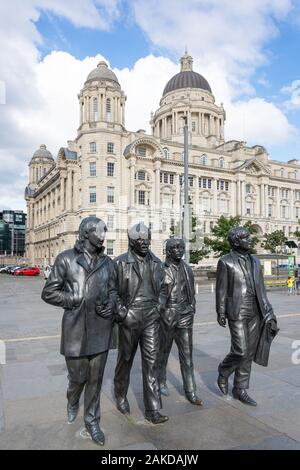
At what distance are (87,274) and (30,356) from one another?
444 cm

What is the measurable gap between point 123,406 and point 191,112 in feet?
269

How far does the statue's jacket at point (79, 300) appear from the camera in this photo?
371 cm

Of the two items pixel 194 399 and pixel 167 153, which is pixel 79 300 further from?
pixel 167 153

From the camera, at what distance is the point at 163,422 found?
13.6ft

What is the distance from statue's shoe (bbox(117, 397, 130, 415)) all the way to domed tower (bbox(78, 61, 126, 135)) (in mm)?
55560

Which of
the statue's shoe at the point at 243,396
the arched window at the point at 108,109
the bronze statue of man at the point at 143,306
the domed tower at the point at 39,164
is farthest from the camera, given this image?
the domed tower at the point at 39,164

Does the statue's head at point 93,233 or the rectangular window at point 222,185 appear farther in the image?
the rectangular window at point 222,185

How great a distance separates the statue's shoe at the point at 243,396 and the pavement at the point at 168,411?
0.07 meters

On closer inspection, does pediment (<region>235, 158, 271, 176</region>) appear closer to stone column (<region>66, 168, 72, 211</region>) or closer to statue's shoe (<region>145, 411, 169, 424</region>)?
stone column (<region>66, 168, 72, 211</region>)

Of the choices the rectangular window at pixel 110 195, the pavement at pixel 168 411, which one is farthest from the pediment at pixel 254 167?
the pavement at pixel 168 411

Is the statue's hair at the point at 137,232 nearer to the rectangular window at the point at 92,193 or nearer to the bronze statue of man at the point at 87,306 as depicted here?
the bronze statue of man at the point at 87,306

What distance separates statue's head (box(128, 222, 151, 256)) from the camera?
14.2 ft

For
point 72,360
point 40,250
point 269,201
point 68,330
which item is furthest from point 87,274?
point 40,250
